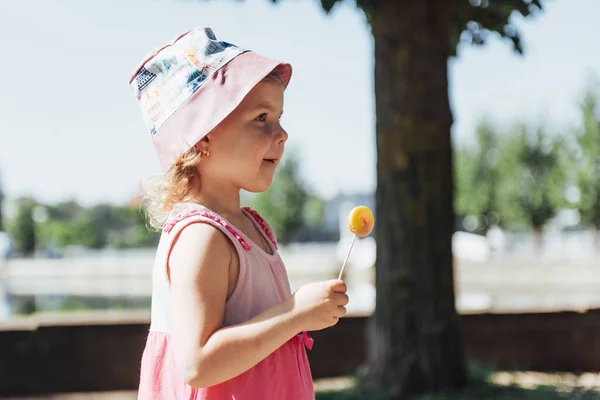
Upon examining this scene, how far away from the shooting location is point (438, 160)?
5066 mm

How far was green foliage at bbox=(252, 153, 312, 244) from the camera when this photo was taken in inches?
1447

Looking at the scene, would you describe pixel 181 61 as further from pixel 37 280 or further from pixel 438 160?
pixel 37 280

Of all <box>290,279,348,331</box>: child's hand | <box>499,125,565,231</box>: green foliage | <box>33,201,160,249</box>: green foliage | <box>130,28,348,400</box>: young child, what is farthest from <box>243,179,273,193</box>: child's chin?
<box>33,201,160,249</box>: green foliage

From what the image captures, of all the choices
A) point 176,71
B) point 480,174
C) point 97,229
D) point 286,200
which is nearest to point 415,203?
point 176,71

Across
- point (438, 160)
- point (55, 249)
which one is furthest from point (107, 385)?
point (55, 249)

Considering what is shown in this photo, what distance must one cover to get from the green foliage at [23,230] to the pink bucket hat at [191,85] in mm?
41106

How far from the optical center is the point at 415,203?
5.00 m

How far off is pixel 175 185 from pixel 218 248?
0.23 meters

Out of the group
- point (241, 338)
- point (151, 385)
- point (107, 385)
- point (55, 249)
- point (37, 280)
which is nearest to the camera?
point (241, 338)

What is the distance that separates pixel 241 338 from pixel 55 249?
50.1m

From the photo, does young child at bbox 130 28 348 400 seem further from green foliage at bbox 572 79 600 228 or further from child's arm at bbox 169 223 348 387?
green foliage at bbox 572 79 600 228

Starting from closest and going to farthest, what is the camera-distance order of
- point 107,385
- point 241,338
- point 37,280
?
point 241,338 → point 107,385 → point 37,280

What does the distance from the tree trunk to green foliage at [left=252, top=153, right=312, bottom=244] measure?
31.1 m

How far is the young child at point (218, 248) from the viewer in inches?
49.0
